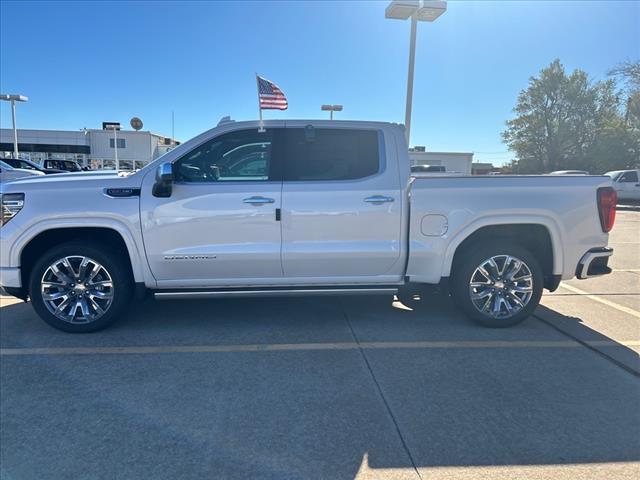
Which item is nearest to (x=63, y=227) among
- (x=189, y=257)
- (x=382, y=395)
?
(x=189, y=257)

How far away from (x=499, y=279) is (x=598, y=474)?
228cm

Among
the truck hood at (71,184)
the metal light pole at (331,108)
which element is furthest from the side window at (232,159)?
the metal light pole at (331,108)

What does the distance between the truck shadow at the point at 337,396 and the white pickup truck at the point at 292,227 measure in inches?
17.2

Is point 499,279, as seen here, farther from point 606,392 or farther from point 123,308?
point 123,308

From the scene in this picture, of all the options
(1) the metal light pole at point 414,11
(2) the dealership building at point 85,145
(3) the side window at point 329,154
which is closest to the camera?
(3) the side window at point 329,154

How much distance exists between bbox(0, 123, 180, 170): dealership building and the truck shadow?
45611 mm

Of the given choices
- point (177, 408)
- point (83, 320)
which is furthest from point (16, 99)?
point (177, 408)

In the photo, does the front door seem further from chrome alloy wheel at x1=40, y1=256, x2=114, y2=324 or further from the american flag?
the american flag

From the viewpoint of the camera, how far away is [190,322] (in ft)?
15.8

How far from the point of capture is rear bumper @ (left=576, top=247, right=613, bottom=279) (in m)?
4.60

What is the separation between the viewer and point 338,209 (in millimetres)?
4387

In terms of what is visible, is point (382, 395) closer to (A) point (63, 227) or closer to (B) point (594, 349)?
(B) point (594, 349)

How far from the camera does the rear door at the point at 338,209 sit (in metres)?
4.38

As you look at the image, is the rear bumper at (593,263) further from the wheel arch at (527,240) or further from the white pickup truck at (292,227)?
the wheel arch at (527,240)
